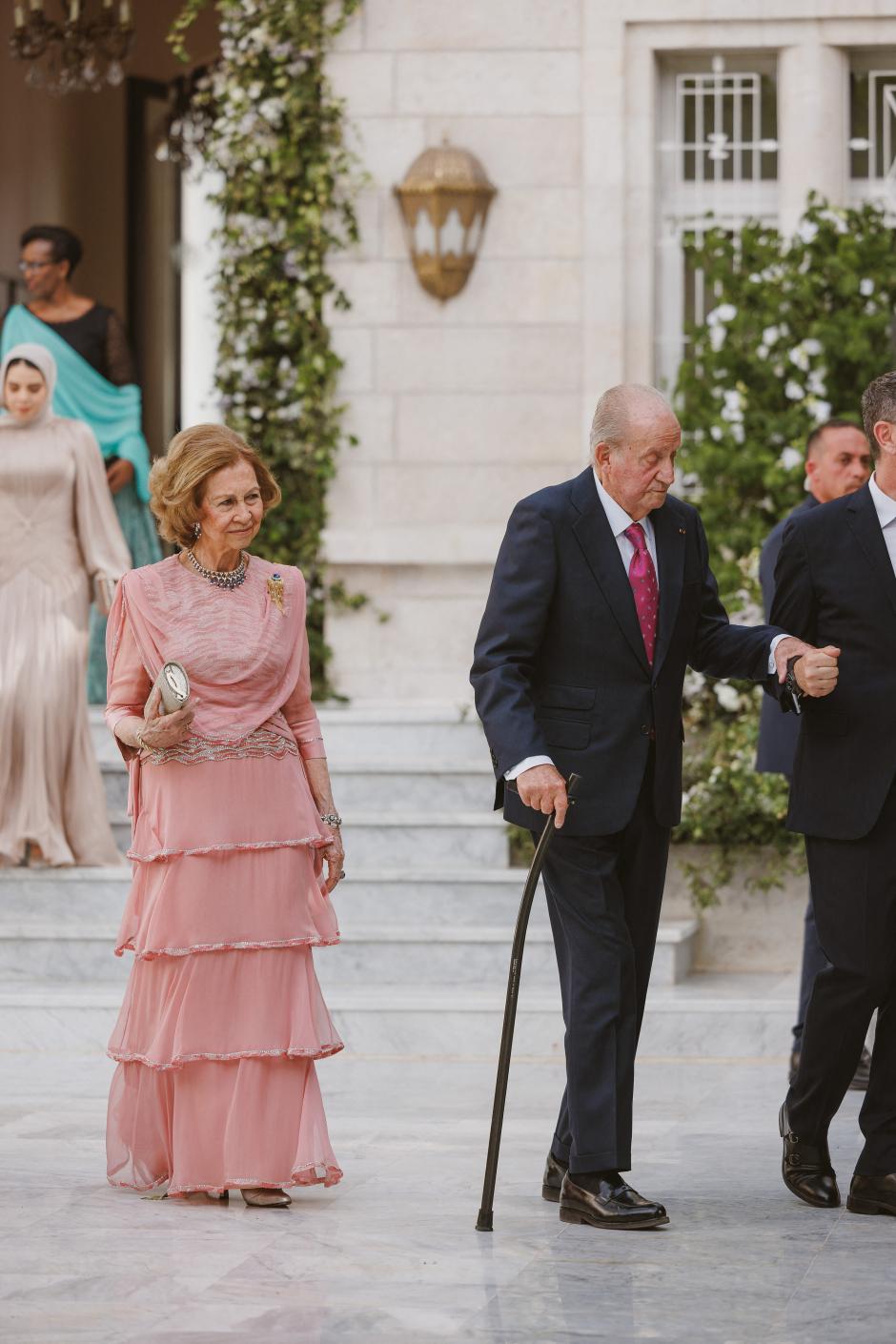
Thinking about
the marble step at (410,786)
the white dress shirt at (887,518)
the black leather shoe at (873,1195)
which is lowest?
the black leather shoe at (873,1195)

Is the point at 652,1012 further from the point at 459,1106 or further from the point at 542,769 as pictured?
the point at 542,769

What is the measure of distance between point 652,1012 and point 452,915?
1195mm

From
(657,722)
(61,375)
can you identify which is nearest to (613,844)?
(657,722)

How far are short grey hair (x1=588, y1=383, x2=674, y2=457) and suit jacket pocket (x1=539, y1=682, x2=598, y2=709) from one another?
1.77 feet

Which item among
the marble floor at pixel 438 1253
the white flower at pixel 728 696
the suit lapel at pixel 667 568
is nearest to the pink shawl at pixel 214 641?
the suit lapel at pixel 667 568

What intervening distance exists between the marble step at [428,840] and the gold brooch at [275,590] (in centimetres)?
333

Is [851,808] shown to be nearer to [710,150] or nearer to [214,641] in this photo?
[214,641]

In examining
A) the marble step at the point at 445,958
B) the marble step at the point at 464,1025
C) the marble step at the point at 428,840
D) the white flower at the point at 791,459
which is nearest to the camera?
the marble step at the point at 464,1025

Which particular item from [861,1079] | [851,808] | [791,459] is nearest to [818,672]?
[851,808]

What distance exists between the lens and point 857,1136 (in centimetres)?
586

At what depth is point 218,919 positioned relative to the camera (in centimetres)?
513

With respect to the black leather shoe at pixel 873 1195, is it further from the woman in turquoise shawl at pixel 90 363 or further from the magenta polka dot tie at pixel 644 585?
the woman in turquoise shawl at pixel 90 363

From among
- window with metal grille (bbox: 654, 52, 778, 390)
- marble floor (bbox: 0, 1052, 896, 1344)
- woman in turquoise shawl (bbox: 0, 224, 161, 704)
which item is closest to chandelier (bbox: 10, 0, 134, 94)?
woman in turquoise shawl (bbox: 0, 224, 161, 704)

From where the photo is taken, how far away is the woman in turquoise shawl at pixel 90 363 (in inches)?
412
